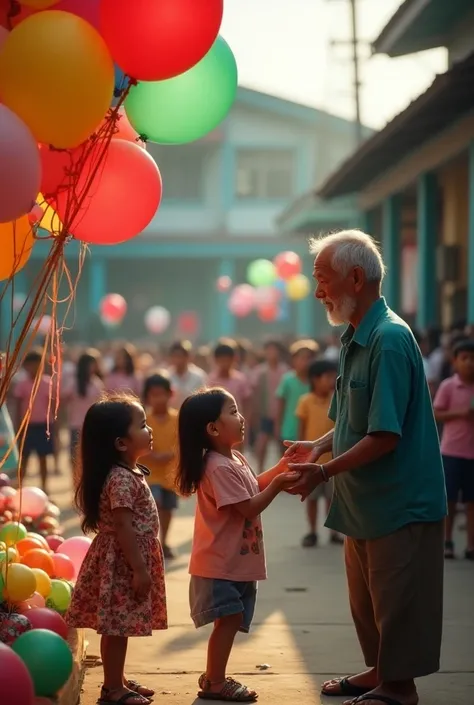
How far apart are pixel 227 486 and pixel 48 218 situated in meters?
1.48

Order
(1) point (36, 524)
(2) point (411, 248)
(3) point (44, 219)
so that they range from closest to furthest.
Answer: (3) point (44, 219) < (1) point (36, 524) < (2) point (411, 248)

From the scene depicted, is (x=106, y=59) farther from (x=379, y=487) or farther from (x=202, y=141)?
(x=202, y=141)

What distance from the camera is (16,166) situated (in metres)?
4.66

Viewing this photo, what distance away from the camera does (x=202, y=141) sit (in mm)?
41281

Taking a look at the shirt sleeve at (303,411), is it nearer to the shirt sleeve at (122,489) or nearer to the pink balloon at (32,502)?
the pink balloon at (32,502)

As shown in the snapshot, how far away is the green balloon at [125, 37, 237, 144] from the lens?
588 cm

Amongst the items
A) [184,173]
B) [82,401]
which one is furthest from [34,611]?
[184,173]

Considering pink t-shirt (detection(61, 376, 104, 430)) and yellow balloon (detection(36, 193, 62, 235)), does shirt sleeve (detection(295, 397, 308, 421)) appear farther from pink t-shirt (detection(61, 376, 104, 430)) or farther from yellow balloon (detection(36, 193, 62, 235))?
yellow balloon (detection(36, 193, 62, 235))

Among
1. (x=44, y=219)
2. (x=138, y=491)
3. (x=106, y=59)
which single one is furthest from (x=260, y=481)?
(x=106, y=59)

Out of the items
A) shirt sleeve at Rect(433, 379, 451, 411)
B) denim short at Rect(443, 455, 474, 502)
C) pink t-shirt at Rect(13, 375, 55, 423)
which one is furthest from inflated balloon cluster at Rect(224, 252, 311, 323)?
denim short at Rect(443, 455, 474, 502)

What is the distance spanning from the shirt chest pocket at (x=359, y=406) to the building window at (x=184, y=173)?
37166 millimetres

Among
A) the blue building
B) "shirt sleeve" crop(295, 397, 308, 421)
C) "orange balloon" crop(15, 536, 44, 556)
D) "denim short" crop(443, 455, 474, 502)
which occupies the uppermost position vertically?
the blue building

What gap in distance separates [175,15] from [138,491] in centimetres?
196

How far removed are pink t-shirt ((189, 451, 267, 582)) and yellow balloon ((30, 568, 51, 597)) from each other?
0.88 metres
